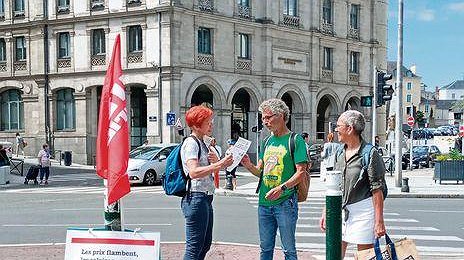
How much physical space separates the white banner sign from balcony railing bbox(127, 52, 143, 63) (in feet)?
107

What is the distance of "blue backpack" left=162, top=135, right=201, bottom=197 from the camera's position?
19.7ft

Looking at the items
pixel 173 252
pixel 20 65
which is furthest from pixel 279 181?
pixel 20 65

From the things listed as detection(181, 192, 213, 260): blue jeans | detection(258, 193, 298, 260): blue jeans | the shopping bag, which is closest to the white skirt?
the shopping bag

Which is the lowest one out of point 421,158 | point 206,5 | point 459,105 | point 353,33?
point 421,158

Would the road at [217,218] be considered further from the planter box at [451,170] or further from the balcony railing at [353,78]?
the balcony railing at [353,78]

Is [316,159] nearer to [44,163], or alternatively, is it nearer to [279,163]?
[44,163]

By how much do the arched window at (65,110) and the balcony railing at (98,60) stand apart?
2.57 meters

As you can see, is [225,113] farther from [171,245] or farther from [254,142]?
[171,245]

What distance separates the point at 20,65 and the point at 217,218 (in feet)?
106

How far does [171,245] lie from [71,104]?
3247cm

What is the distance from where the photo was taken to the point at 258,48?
41.8m

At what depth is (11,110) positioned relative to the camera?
140 feet

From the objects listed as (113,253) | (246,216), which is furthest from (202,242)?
(246,216)

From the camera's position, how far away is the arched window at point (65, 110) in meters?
40.0
